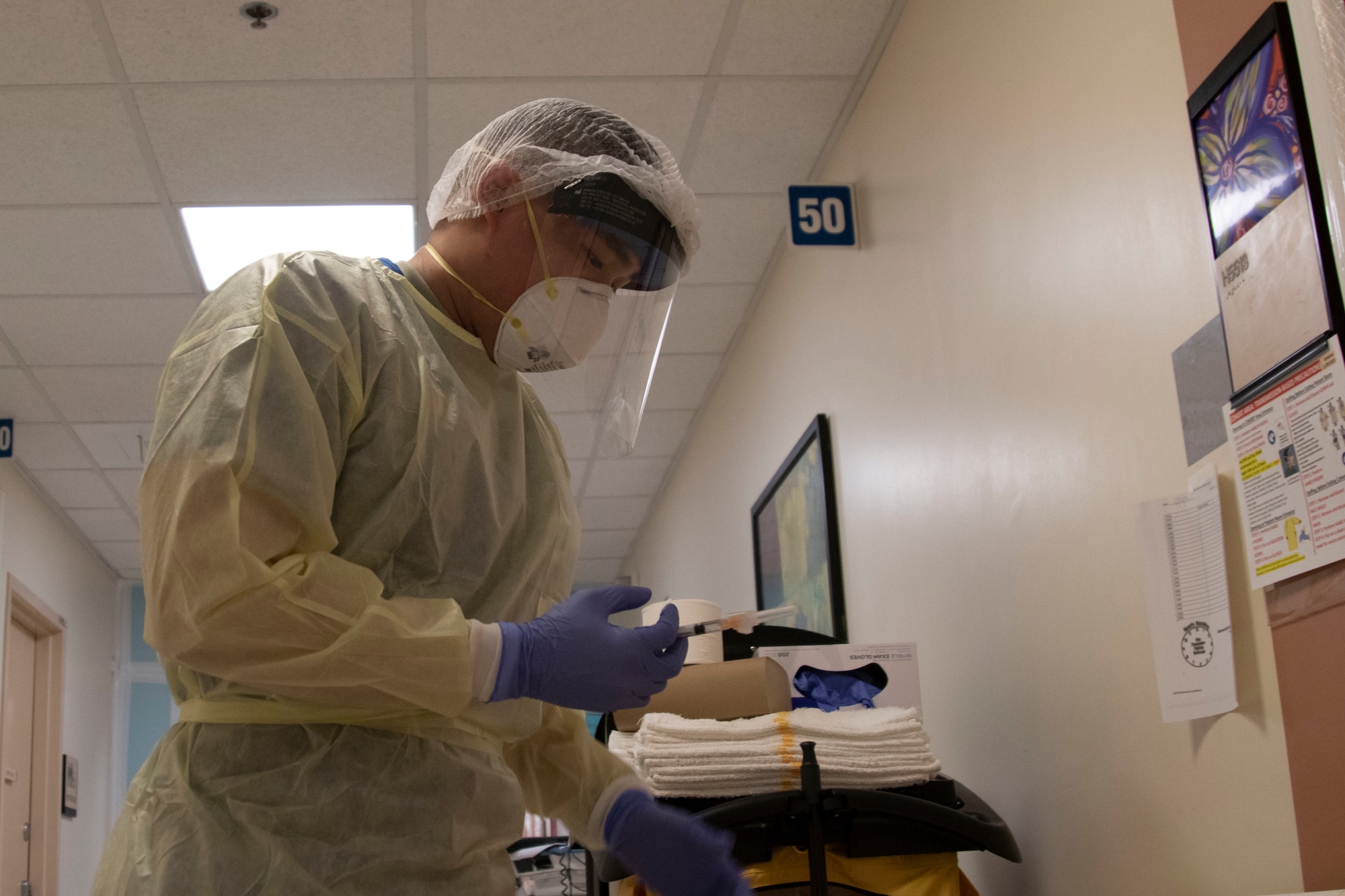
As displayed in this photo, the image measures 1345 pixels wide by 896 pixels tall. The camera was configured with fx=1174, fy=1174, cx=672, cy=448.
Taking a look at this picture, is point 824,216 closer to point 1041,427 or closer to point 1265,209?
point 1041,427

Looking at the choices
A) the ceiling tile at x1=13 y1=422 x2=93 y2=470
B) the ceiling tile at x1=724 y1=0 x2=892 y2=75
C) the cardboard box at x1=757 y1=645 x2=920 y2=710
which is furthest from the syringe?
the ceiling tile at x1=13 y1=422 x2=93 y2=470

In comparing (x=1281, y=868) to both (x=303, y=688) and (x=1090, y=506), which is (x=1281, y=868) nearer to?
(x=1090, y=506)

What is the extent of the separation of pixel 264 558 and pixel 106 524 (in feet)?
19.5

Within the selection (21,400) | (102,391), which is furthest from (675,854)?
(21,400)

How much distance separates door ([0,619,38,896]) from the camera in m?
5.33

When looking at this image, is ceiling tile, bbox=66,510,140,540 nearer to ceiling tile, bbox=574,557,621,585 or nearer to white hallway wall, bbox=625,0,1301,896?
ceiling tile, bbox=574,557,621,585

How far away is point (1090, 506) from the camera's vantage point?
179cm

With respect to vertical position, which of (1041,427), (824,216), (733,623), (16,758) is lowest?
(16,758)

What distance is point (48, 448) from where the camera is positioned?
5.11 metres

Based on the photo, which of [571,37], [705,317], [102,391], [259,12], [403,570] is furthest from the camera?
[102,391]

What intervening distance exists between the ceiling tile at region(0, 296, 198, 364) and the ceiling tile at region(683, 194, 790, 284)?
1.72m

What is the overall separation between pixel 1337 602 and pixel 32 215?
3.40 m

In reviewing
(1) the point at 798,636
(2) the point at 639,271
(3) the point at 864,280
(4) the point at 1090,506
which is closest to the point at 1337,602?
(4) the point at 1090,506

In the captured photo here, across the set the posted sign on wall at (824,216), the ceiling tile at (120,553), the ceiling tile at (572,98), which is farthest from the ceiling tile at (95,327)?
the ceiling tile at (120,553)
